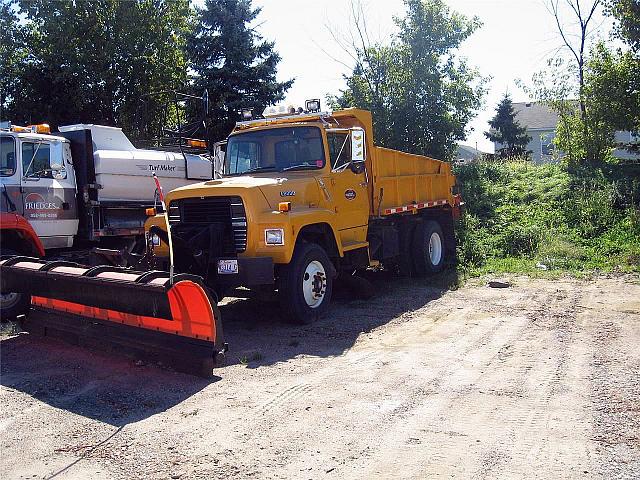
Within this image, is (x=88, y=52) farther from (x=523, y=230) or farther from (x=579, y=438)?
(x=579, y=438)

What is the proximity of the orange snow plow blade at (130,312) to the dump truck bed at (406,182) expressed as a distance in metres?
4.81

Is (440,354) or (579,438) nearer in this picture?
(579,438)

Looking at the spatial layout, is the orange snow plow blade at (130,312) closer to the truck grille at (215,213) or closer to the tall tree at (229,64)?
the truck grille at (215,213)

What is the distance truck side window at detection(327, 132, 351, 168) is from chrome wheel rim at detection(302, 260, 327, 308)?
1.65m

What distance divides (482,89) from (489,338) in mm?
13022

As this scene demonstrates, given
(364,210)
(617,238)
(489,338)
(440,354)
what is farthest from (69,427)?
(617,238)

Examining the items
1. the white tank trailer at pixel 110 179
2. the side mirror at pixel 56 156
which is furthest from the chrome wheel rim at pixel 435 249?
the side mirror at pixel 56 156

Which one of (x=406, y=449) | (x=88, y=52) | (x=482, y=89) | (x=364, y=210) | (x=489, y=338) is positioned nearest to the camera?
(x=406, y=449)

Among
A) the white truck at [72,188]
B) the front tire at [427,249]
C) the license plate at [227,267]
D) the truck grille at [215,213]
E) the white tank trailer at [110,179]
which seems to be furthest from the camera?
the front tire at [427,249]

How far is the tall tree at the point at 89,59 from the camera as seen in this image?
68.5 feet

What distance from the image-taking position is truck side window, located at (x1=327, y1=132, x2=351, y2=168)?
930 cm

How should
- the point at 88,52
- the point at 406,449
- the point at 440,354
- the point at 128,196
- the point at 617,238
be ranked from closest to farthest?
the point at 406,449 < the point at 440,354 < the point at 128,196 < the point at 617,238 < the point at 88,52

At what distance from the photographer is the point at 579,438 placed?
14.6 feet

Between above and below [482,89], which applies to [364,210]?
below
